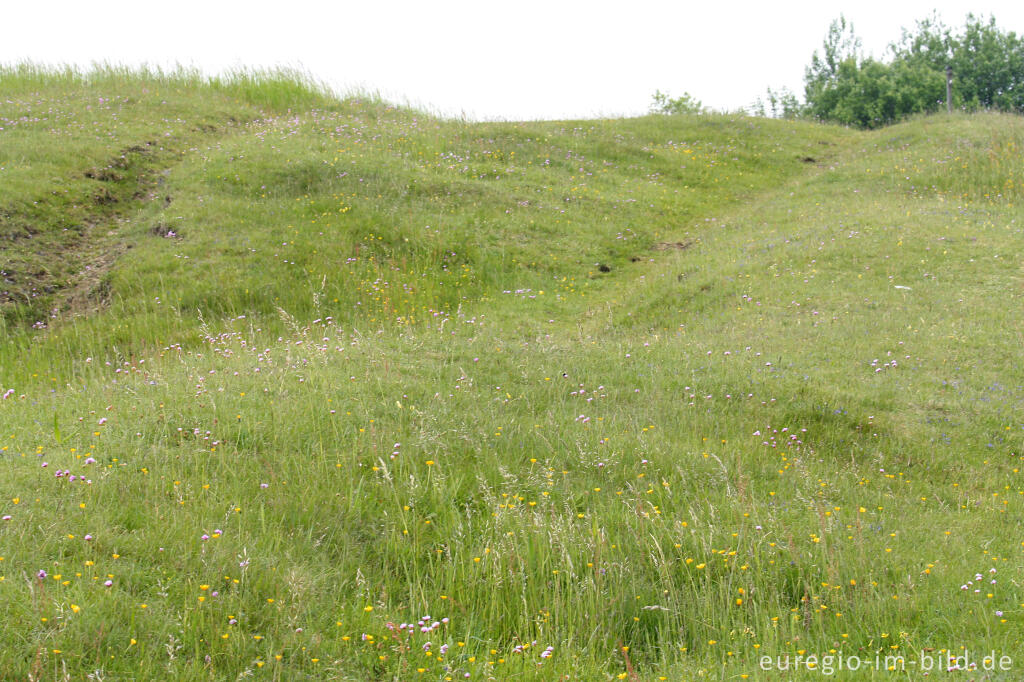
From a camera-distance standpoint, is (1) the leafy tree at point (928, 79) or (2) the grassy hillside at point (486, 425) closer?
(2) the grassy hillside at point (486, 425)

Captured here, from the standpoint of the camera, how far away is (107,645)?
341 cm

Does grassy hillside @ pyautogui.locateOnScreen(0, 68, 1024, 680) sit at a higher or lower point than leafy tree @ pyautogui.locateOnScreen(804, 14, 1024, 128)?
lower

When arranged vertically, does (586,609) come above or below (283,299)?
below

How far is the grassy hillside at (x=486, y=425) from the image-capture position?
389 centimetres

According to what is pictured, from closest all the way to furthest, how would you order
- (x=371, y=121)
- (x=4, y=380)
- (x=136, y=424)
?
(x=136, y=424) < (x=4, y=380) < (x=371, y=121)

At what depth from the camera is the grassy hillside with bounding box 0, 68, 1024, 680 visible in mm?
3891

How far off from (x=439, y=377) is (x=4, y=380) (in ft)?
18.5

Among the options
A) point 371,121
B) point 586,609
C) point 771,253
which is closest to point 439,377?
point 586,609

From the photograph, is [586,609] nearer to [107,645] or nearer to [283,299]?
[107,645]

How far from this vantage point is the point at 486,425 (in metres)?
6.66

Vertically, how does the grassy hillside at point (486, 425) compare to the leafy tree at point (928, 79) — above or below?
below

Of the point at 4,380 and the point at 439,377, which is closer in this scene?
the point at 439,377

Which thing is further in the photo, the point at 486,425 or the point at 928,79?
the point at 928,79

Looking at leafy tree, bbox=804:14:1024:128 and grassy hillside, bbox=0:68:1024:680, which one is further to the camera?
leafy tree, bbox=804:14:1024:128
